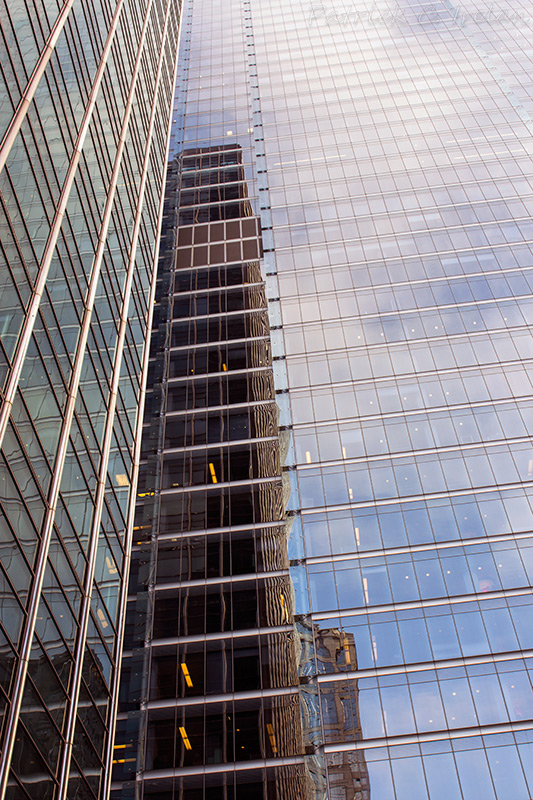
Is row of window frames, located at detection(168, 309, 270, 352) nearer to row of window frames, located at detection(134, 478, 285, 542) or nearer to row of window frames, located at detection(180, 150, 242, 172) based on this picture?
row of window frames, located at detection(134, 478, 285, 542)

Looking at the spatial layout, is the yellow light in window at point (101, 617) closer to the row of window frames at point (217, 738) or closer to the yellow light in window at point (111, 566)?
the yellow light in window at point (111, 566)

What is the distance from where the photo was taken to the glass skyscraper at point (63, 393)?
16.5 m

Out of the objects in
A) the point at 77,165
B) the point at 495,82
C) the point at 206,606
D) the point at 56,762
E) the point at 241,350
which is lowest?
the point at 56,762

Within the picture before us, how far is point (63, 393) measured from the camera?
20.6 meters

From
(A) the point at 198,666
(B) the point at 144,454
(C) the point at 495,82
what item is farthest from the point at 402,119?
(A) the point at 198,666

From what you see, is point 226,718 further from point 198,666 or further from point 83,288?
point 83,288

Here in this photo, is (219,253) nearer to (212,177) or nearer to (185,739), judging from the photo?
(212,177)

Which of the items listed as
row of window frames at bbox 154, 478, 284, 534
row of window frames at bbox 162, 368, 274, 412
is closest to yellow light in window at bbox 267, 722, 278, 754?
row of window frames at bbox 154, 478, 284, 534

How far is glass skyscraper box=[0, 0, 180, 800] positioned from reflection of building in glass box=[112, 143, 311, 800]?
22.2 ft

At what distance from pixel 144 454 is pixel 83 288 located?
52.2 feet

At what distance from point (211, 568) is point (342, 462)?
8763 millimetres

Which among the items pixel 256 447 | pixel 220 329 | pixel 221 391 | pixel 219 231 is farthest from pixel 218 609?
pixel 219 231

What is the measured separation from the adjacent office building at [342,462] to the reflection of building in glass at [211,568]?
0.11 m

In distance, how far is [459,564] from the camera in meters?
31.6
